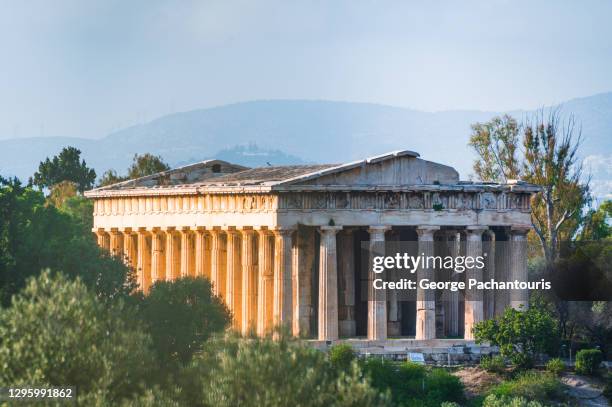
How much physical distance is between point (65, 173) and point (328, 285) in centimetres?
10266

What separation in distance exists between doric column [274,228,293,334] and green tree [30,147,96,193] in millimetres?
98820

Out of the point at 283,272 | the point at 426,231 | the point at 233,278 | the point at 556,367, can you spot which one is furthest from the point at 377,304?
the point at 556,367

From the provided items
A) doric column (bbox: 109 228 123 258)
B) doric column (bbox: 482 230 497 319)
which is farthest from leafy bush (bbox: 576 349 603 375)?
doric column (bbox: 109 228 123 258)

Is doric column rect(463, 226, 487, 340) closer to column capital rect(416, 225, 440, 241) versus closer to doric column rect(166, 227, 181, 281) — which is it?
column capital rect(416, 225, 440, 241)

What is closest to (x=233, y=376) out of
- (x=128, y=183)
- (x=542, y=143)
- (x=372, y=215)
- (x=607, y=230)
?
(x=372, y=215)

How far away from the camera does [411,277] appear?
93.5 metres

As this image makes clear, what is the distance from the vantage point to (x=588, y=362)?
84625mm

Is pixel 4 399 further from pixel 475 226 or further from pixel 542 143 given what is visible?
pixel 542 143

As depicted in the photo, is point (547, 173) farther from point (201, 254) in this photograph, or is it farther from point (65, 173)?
point (65, 173)

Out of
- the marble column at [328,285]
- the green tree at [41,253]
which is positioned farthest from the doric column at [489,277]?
the green tree at [41,253]

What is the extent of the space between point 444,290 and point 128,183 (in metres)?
26.2

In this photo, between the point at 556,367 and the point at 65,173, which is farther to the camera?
the point at 65,173

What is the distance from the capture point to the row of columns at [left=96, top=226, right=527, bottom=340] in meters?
89.1

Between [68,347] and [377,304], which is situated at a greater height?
[377,304]
